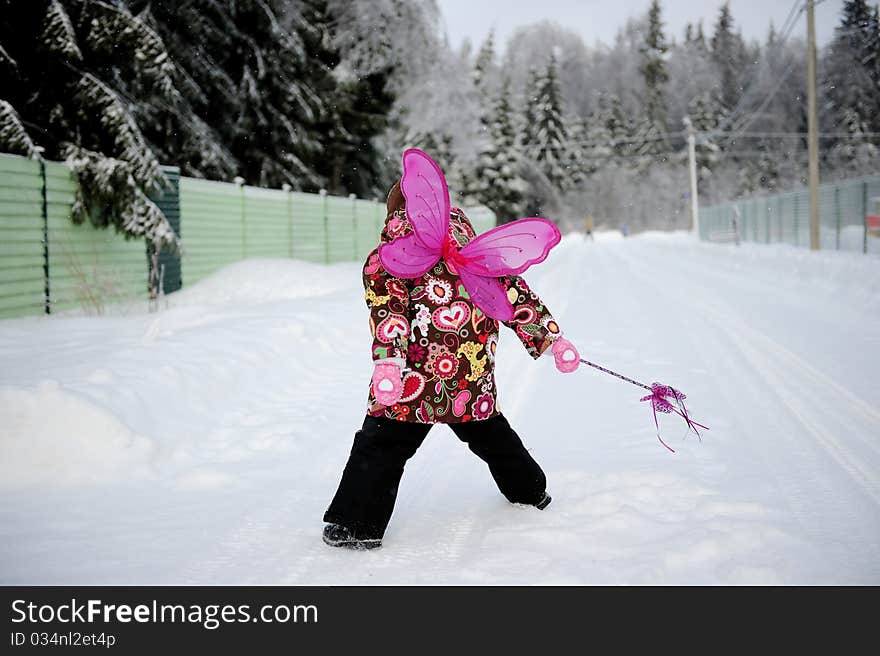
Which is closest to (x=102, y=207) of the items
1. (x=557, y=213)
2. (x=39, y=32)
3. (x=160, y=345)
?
(x=39, y=32)

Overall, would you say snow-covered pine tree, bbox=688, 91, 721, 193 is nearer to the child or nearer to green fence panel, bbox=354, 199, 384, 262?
green fence panel, bbox=354, 199, 384, 262

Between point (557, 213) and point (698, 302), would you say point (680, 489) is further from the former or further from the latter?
point (557, 213)

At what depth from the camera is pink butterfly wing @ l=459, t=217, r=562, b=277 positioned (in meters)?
3.41

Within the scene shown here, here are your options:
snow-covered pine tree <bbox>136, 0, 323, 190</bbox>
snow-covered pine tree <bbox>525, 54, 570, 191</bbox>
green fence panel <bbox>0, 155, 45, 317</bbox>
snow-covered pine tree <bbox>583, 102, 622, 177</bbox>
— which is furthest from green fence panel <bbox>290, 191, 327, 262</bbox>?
snow-covered pine tree <bbox>583, 102, 622, 177</bbox>

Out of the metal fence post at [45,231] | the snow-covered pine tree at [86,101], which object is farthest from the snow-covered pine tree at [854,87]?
the metal fence post at [45,231]

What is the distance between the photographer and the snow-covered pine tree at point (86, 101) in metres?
10.1

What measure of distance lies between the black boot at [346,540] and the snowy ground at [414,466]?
0.05m

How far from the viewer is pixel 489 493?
13.5 feet

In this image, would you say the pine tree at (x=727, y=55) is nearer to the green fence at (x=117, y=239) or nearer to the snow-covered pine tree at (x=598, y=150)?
the snow-covered pine tree at (x=598, y=150)

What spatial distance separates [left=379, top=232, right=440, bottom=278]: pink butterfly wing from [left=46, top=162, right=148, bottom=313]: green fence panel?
24.2 ft

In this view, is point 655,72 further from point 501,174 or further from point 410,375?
point 410,375

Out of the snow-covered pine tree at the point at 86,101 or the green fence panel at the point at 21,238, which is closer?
the green fence panel at the point at 21,238

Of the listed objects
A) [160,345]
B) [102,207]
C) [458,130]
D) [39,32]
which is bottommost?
[160,345]

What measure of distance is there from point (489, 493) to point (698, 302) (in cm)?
984
